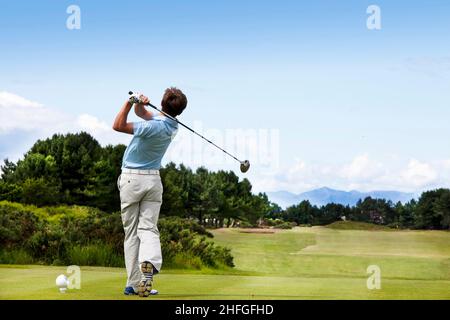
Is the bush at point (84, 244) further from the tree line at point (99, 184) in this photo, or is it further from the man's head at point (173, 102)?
the tree line at point (99, 184)

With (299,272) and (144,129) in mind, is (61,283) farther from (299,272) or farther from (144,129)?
(299,272)

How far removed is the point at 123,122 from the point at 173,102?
0.69m

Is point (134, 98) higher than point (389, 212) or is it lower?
higher

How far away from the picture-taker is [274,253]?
24.3 metres

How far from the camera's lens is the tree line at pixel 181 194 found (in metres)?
33.7

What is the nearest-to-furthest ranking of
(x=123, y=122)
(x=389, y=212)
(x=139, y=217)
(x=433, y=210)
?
(x=123, y=122) < (x=139, y=217) < (x=433, y=210) < (x=389, y=212)

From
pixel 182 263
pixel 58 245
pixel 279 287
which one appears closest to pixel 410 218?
pixel 182 263

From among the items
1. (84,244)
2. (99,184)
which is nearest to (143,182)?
(84,244)

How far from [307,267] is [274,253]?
252cm

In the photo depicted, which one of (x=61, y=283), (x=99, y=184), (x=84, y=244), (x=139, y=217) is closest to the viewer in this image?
(x=61, y=283)

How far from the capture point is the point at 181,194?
34.8 metres

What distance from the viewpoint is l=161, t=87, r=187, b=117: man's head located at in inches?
330
